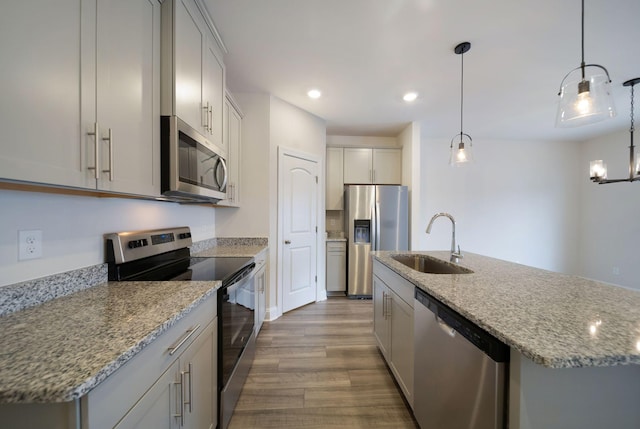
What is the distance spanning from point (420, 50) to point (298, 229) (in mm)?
2232

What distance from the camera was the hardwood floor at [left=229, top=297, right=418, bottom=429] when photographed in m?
1.46

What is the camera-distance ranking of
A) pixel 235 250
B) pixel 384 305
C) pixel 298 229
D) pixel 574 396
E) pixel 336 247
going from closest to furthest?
1. pixel 574 396
2. pixel 384 305
3. pixel 235 250
4. pixel 298 229
5. pixel 336 247

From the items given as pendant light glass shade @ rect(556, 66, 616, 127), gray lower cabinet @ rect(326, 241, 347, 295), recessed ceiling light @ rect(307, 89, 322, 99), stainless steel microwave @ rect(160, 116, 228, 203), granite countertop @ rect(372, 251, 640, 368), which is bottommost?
gray lower cabinet @ rect(326, 241, 347, 295)

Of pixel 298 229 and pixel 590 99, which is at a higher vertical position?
pixel 590 99

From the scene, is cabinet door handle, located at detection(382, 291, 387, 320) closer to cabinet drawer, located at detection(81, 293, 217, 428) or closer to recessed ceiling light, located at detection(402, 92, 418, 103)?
cabinet drawer, located at detection(81, 293, 217, 428)

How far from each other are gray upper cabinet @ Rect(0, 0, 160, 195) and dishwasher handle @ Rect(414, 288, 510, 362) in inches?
58.3

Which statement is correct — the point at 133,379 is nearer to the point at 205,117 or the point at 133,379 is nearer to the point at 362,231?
the point at 205,117

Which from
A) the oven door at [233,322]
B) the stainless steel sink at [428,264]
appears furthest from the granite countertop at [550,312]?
the oven door at [233,322]

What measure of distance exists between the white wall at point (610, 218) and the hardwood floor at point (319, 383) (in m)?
4.59

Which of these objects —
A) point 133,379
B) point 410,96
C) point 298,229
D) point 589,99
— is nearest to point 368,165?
point 410,96

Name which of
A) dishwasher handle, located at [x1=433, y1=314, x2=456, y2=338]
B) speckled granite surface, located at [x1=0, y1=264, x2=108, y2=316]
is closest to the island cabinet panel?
dishwasher handle, located at [x1=433, y1=314, x2=456, y2=338]

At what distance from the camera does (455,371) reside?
0.99 meters

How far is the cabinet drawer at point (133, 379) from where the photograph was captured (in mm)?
554

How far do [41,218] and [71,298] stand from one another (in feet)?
1.14
